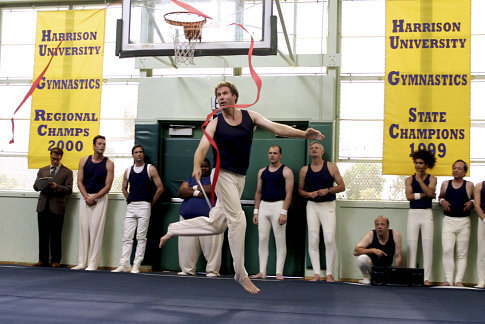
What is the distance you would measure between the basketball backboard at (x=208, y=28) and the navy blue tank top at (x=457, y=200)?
307 cm

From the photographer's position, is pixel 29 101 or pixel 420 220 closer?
pixel 420 220

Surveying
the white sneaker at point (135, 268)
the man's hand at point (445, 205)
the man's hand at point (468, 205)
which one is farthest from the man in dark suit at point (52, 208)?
the man's hand at point (468, 205)

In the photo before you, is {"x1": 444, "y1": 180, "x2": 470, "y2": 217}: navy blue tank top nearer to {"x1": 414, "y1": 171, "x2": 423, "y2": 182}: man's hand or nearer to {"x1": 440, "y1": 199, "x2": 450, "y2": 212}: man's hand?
{"x1": 440, "y1": 199, "x2": 450, "y2": 212}: man's hand

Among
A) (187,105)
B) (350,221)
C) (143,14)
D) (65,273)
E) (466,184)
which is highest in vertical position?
(143,14)

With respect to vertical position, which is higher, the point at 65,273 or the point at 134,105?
the point at 134,105

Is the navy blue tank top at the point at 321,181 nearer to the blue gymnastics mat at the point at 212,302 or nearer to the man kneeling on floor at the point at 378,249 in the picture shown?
the man kneeling on floor at the point at 378,249

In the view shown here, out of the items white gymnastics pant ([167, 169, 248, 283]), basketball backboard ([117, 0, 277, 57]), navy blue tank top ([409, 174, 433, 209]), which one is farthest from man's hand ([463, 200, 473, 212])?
white gymnastics pant ([167, 169, 248, 283])

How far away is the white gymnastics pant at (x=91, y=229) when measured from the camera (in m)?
8.56

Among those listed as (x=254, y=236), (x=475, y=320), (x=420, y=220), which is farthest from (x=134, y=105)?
(x=475, y=320)

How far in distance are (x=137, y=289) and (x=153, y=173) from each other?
115 inches

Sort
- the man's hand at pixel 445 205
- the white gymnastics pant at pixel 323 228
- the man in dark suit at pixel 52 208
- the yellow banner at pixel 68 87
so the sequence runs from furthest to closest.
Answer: the yellow banner at pixel 68 87 < the man in dark suit at pixel 52 208 < the white gymnastics pant at pixel 323 228 < the man's hand at pixel 445 205

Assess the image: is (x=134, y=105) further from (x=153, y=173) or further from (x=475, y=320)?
(x=475, y=320)

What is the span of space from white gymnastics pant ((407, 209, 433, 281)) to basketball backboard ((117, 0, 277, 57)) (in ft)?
9.78

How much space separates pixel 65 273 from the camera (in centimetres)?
741
